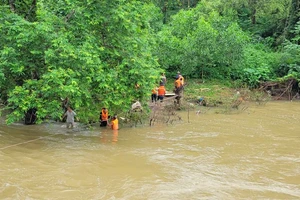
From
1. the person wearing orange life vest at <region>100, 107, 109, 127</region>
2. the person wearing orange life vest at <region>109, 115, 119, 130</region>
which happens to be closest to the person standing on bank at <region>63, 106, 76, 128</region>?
the person wearing orange life vest at <region>100, 107, 109, 127</region>

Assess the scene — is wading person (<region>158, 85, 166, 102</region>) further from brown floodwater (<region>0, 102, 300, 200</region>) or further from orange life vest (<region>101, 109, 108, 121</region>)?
orange life vest (<region>101, 109, 108, 121</region>)

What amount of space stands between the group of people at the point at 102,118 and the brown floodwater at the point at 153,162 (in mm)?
344

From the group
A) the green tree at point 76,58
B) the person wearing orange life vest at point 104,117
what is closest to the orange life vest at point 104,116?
the person wearing orange life vest at point 104,117

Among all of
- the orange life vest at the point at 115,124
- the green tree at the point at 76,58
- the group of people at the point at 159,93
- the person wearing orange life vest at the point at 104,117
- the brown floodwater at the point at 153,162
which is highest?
the green tree at the point at 76,58

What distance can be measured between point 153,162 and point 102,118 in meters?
4.52

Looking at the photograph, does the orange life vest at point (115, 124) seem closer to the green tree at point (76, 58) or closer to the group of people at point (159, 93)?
the green tree at point (76, 58)

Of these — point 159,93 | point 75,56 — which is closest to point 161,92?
point 159,93

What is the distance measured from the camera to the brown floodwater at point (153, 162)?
780cm

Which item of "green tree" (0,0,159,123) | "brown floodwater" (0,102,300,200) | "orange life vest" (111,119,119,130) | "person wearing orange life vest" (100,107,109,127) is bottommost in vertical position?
"brown floodwater" (0,102,300,200)

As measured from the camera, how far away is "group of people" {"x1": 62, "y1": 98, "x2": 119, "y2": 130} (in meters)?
12.8

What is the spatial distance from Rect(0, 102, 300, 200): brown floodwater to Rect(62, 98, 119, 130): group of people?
0.34 meters

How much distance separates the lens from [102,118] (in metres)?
13.8

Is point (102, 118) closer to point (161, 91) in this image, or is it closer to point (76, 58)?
point (76, 58)

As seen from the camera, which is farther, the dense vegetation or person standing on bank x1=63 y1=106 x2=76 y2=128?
person standing on bank x1=63 y1=106 x2=76 y2=128
